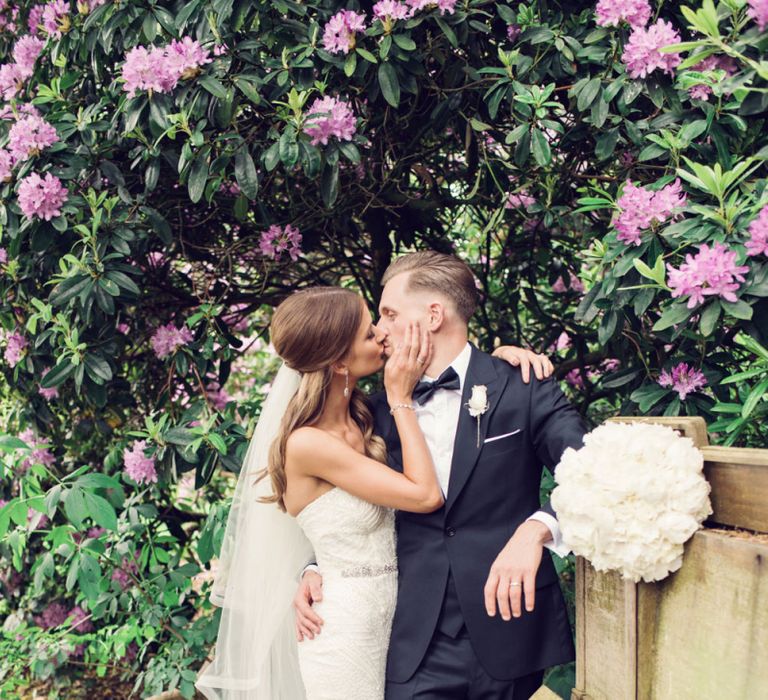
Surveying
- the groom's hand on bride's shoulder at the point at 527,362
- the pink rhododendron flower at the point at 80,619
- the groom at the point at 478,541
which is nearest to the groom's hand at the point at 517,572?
the groom at the point at 478,541

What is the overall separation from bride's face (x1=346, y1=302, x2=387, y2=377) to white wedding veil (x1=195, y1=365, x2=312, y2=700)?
9.3 inches

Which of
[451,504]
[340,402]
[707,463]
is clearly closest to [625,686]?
[707,463]

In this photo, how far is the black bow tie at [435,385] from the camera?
2250 millimetres

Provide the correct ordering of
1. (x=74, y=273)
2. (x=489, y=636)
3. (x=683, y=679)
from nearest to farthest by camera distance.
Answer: (x=683, y=679) < (x=489, y=636) < (x=74, y=273)

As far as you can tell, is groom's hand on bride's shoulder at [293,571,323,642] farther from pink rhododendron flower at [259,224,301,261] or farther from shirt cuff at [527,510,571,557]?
pink rhododendron flower at [259,224,301,261]

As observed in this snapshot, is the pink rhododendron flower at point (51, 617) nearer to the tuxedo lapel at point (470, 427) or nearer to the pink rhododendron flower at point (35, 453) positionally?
the pink rhododendron flower at point (35, 453)

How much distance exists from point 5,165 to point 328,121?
1.16 metres

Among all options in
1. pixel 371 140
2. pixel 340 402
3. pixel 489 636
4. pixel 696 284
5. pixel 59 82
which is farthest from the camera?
pixel 371 140

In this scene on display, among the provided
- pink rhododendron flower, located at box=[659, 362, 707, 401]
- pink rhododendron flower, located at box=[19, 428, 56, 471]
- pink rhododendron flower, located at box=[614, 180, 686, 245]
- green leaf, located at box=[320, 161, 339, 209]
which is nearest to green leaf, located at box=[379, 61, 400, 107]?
green leaf, located at box=[320, 161, 339, 209]

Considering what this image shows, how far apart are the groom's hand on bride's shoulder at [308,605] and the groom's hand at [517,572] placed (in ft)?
2.03

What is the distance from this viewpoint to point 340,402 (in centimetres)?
243

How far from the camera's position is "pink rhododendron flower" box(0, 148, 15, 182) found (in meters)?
2.67

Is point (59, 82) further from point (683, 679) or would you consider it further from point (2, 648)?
point (683, 679)

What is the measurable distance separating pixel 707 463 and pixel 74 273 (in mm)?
2061
